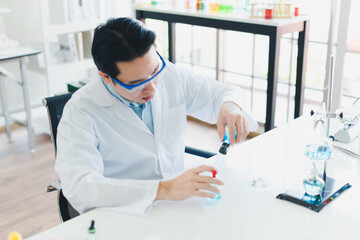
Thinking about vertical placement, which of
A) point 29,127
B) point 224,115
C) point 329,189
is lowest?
point 29,127

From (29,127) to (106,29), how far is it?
216 centimetres

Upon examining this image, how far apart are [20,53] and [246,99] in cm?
157

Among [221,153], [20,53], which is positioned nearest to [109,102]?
[221,153]

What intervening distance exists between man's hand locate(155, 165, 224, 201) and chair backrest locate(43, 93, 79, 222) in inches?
17.1

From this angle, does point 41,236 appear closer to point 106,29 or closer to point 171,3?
point 106,29

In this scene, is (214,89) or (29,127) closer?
(214,89)

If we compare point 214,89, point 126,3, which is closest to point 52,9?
point 126,3

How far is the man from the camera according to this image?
4.25 ft

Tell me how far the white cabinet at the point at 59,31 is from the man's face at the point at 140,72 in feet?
6.24

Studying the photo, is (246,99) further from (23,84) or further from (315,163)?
(23,84)

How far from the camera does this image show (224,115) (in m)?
1.56

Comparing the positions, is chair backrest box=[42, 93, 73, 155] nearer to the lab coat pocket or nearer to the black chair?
the black chair

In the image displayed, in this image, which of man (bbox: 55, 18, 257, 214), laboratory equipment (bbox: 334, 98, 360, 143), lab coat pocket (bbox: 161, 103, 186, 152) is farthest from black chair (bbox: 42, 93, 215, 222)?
laboratory equipment (bbox: 334, 98, 360, 143)

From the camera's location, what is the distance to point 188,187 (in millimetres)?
1280
